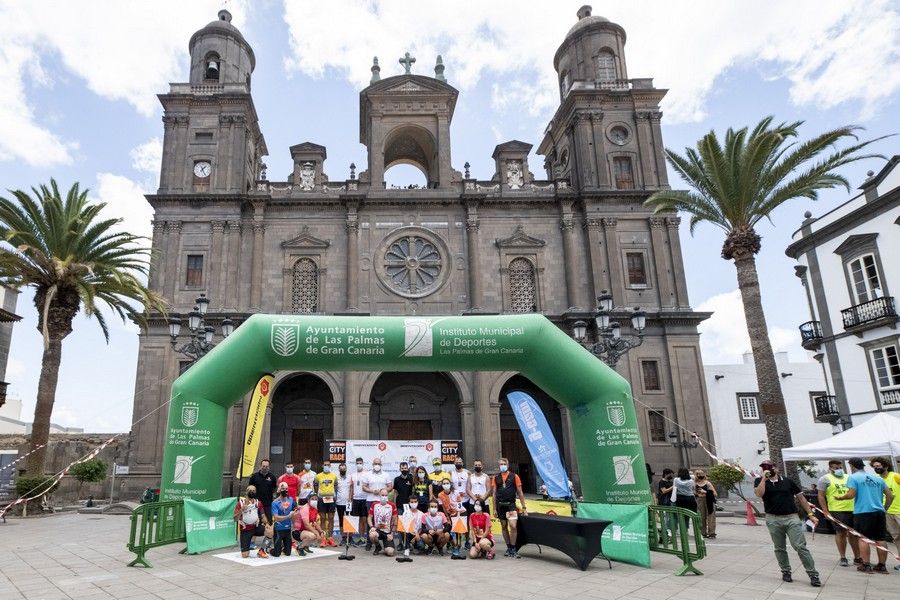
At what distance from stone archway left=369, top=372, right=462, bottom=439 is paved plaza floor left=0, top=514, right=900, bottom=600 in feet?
51.9

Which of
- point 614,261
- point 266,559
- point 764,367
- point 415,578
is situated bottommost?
point 415,578

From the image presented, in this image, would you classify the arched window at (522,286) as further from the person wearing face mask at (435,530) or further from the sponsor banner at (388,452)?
the person wearing face mask at (435,530)

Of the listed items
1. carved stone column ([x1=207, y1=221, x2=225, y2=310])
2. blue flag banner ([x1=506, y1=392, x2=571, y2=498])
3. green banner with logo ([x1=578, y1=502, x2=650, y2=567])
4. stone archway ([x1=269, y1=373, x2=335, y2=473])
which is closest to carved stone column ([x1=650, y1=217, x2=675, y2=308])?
blue flag banner ([x1=506, y1=392, x2=571, y2=498])

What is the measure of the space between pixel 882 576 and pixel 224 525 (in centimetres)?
1155

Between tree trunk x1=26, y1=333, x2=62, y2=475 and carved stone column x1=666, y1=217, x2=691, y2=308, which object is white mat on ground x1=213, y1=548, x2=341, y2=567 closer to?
tree trunk x1=26, y1=333, x2=62, y2=475

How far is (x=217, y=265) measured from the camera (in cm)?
2708

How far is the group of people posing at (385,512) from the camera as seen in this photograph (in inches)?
418

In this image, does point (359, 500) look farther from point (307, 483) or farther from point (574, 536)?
point (574, 536)

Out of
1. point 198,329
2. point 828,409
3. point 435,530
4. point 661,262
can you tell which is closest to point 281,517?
point 435,530

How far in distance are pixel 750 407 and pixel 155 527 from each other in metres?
35.7

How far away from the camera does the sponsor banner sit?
1892 cm

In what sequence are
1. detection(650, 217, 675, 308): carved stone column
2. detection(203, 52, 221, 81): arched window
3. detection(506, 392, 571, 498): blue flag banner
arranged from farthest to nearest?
detection(203, 52, 221, 81): arched window
detection(650, 217, 675, 308): carved stone column
detection(506, 392, 571, 498): blue flag banner

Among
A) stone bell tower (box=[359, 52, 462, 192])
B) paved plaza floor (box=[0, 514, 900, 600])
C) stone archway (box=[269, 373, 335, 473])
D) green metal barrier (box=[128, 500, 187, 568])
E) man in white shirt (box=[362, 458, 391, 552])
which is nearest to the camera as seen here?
paved plaza floor (box=[0, 514, 900, 600])

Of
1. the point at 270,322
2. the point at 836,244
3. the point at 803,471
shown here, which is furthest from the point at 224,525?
the point at 803,471
